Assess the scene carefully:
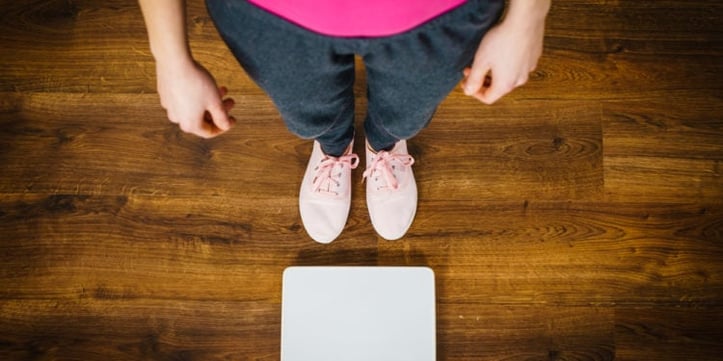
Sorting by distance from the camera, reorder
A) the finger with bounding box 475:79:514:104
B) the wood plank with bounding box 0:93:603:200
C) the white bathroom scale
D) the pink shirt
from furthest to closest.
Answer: the wood plank with bounding box 0:93:603:200
the white bathroom scale
the finger with bounding box 475:79:514:104
the pink shirt

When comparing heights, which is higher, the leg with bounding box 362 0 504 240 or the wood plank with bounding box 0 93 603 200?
the leg with bounding box 362 0 504 240

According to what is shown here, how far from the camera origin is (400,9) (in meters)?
0.47

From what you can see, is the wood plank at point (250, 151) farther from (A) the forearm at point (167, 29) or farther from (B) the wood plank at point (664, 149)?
(A) the forearm at point (167, 29)

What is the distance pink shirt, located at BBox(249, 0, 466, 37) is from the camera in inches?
18.4

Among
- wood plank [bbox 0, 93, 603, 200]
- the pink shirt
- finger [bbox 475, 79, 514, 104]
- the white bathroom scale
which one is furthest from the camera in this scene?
wood plank [bbox 0, 93, 603, 200]

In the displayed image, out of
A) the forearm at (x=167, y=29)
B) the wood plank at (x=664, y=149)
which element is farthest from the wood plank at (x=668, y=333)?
the forearm at (x=167, y=29)

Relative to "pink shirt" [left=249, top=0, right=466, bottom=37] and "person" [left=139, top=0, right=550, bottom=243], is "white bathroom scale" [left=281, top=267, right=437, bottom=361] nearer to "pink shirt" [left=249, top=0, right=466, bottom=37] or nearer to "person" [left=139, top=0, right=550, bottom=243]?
"person" [left=139, top=0, right=550, bottom=243]

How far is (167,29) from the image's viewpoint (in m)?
0.51

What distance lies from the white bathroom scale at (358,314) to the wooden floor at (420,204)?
59mm

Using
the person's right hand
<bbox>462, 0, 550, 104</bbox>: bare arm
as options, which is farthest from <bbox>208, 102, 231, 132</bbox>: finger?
<bbox>462, 0, 550, 104</bbox>: bare arm

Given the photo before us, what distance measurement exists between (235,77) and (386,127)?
0.55m

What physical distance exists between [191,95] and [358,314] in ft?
2.05

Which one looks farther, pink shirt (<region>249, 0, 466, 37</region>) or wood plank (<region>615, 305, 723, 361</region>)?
wood plank (<region>615, 305, 723, 361</region>)

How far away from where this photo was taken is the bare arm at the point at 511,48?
51 centimetres
